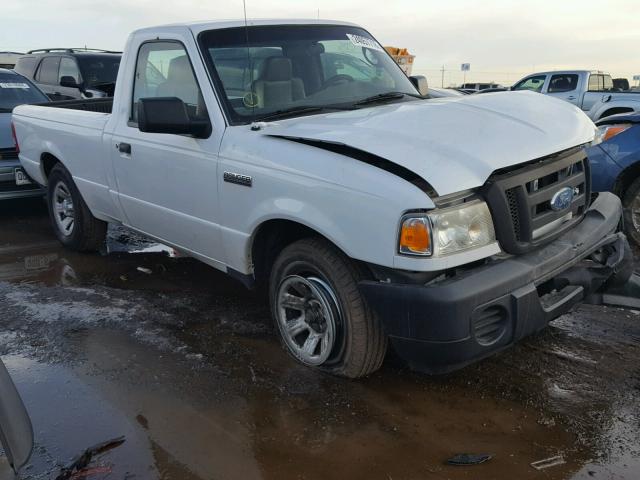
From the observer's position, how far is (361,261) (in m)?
2.97

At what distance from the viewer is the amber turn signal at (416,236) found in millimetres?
2682

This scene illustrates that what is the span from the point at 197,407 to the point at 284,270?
88 centimetres

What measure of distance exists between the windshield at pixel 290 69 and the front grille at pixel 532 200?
133 cm

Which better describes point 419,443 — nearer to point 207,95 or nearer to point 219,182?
point 219,182

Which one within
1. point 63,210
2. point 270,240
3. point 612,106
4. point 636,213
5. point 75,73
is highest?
point 75,73

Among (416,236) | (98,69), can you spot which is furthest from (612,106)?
(416,236)

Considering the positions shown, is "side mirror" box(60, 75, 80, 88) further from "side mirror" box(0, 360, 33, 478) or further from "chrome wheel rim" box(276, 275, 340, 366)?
"side mirror" box(0, 360, 33, 478)

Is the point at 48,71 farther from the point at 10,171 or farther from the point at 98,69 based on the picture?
the point at 10,171

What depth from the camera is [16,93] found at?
804cm

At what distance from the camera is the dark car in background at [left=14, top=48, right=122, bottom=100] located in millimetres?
10828

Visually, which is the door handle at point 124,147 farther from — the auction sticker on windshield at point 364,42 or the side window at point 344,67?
the auction sticker on windshield at point 364,42

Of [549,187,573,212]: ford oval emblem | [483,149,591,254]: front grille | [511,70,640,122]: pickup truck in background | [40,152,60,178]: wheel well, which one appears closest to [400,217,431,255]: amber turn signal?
[483,149,591,254]: front grille

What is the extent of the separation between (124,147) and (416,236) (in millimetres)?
2658

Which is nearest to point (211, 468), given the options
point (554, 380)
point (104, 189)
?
point (554, 380)
